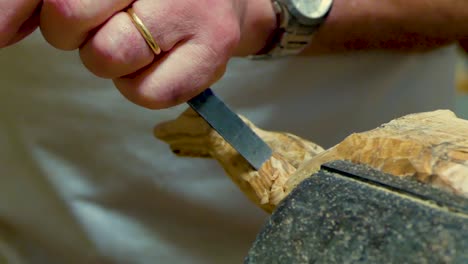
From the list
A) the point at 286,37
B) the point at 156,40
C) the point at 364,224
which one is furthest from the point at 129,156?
the point at 364,224

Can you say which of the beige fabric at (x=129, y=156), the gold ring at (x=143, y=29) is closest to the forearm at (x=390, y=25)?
the beige fabric at (x=129, y=156)

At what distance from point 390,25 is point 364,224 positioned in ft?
1.87

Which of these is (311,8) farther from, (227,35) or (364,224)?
(364,224)

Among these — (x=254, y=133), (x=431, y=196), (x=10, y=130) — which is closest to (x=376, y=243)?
(x=431, y=196)

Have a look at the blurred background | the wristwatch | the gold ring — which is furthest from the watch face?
the blurred background

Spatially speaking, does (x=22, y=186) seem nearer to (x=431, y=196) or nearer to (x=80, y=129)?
(x=80, y=129)

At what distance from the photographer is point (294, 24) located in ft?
2.71

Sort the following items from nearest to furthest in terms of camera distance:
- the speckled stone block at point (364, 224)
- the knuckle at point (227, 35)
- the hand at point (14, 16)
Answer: the speckled stone block at point (364, 224) < the hand at point (14, 16) < the knuckle at point (227, 35)

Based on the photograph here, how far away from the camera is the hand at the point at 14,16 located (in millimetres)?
538

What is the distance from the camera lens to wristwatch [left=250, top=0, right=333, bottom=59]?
0.81 meters

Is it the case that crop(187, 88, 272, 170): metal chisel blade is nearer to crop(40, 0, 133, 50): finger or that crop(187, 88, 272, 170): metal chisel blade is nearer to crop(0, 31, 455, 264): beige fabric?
crop(40, 0, 133, 50): finger

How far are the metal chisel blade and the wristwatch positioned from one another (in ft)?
0.62

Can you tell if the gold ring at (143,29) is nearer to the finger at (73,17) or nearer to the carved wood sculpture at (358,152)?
the finger at (73,17)

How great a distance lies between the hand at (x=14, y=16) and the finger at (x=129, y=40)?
0.05m
